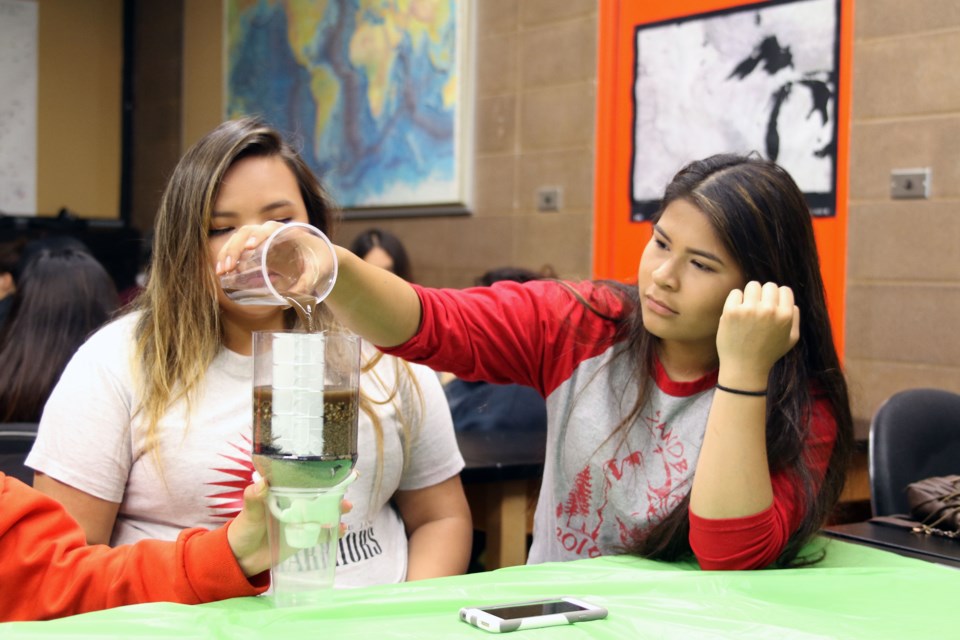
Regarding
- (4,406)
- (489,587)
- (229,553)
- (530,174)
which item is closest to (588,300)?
(489,587)

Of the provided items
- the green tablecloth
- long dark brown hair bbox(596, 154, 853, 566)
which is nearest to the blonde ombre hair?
the green tablecloth

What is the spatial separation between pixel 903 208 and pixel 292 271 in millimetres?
2503

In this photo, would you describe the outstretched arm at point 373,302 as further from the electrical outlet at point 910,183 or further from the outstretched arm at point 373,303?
the electrical outlet at point 910,183

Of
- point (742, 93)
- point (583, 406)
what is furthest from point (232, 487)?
point (742, 93)

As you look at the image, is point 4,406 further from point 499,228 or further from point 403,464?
point 499,228

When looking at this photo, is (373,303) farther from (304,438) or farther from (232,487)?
(304,438)

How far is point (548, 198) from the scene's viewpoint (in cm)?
440

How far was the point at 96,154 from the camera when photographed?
23.2 feet

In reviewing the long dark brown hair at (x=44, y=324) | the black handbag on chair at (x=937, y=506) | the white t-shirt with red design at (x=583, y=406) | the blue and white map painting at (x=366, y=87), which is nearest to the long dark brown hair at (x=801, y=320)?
the white t-shirt with red design at (x=583, y=406)

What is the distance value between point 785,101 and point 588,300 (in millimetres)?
2180

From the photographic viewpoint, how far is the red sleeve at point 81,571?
3.71 feet

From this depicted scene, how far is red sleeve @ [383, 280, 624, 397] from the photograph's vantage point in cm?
154

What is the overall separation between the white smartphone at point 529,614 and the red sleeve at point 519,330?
0.54 meters

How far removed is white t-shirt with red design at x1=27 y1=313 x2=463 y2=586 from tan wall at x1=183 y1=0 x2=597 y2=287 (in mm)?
2765
